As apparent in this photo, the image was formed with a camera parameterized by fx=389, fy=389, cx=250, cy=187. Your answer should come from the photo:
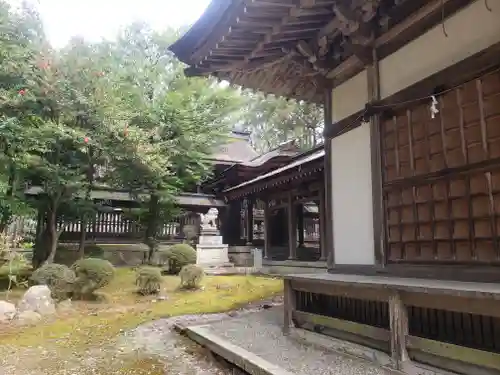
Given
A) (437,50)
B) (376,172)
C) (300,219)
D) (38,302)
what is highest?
(437,50)

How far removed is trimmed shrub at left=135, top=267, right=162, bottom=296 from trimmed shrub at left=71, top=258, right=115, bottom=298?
93 cm

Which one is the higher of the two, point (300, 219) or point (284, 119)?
point (284, 119)

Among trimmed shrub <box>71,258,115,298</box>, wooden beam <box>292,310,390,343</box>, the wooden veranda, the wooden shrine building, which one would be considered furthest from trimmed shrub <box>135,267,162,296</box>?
wooden beam <box>292,310,390,343</box>

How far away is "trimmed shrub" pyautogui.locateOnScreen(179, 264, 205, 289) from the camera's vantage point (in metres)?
10.5

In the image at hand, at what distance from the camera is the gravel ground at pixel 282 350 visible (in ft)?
12.7

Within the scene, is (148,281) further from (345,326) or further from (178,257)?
(345,326)

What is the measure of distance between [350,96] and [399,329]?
10.5 feet

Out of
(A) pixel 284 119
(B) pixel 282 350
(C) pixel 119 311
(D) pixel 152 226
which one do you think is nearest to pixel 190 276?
(C) pixel 119 311

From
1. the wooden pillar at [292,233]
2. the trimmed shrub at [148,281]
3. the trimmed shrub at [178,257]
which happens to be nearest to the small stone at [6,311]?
the trimmed shrub at [148,281]

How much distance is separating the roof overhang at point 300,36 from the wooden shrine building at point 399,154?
19mm

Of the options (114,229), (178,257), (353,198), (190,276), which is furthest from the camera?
(114,229)

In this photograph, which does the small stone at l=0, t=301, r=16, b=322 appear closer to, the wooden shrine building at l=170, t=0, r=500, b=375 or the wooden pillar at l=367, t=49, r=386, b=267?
the wooden shrine building at l=170, t=0, r=500, b=375

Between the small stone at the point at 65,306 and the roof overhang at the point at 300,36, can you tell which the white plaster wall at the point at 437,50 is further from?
the small stone at the point at 65,306

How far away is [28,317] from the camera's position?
7359mm
